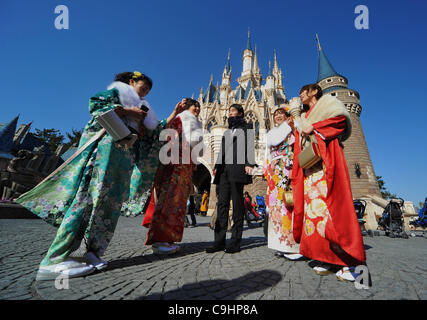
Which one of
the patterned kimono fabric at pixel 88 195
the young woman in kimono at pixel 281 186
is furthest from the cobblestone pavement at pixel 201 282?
the young woman in kimono at pixel 281 186

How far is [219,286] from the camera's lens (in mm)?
1367

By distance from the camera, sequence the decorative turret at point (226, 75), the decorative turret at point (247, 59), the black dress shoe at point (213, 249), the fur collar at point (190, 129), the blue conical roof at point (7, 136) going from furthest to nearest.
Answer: the decorative turret at point (247, 59) < the decorative turret at point (226, 75) < the blue conical roof at point (7, 136) < the fur collar at point (190, 129) < the black dress shoe at point (213, 249)

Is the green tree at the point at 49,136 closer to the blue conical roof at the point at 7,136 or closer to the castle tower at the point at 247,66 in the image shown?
the blue conical roof at the point at 7,136

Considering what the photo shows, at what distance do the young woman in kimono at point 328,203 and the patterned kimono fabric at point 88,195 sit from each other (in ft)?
6.35

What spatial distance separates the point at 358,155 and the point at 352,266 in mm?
23359

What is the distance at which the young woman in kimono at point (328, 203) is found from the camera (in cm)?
156

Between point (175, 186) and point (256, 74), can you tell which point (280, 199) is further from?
point (256, 74)

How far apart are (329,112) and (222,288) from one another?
1864 millimetres

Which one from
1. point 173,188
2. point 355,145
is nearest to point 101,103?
point 173,188

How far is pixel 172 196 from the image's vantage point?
253cm
